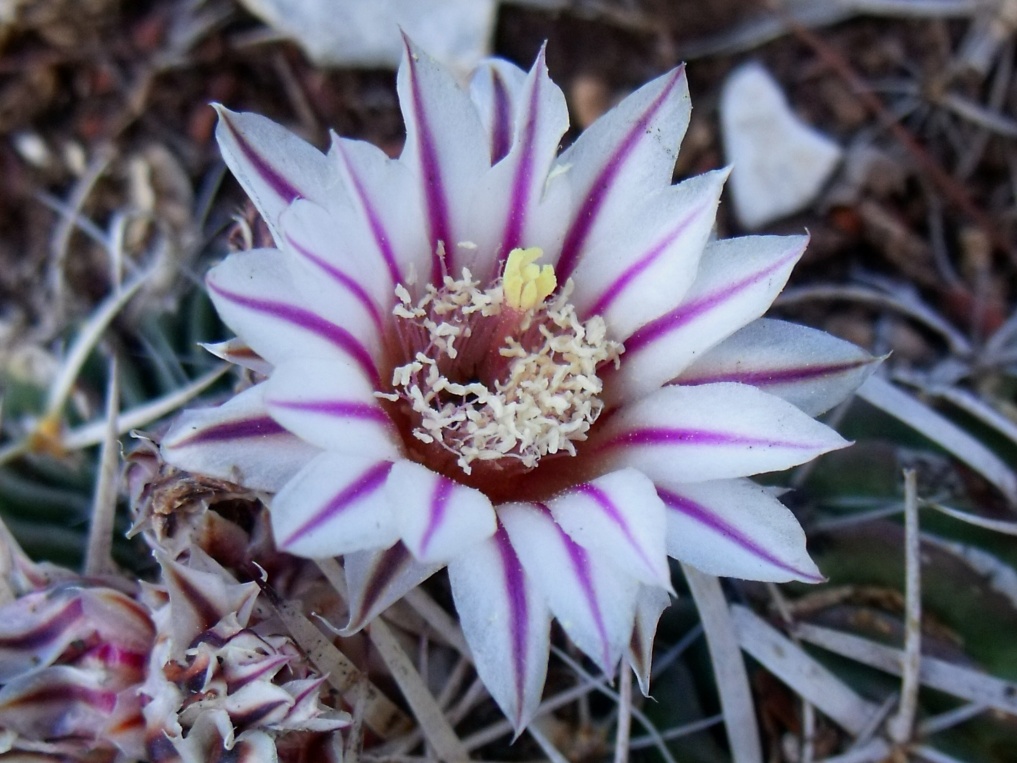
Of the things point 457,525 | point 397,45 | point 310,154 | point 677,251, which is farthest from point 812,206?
point 457,525

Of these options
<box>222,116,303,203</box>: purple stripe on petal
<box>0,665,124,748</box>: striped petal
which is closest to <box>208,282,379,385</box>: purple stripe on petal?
<box>222,116,303,203</box>: purple stripe on petal

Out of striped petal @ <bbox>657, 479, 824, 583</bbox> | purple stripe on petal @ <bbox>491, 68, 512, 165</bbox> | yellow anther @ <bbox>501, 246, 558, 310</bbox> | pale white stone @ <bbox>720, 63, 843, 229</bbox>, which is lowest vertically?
pale white stone @ <bbox>720, 63, 843, 229</bbox>

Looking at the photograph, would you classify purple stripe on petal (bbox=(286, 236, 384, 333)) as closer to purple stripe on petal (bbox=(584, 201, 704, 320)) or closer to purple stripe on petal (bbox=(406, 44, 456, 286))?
purple stripe on petal (bbox=(406, 44, 456, 286))

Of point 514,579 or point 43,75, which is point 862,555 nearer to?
point 514,579

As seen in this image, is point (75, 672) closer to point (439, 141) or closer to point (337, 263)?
point (337, 263)

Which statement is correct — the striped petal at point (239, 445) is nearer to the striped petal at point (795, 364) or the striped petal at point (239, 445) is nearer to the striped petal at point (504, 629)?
the striped petal at point (504, 629)

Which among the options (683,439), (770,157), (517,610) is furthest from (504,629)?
(770,157)
